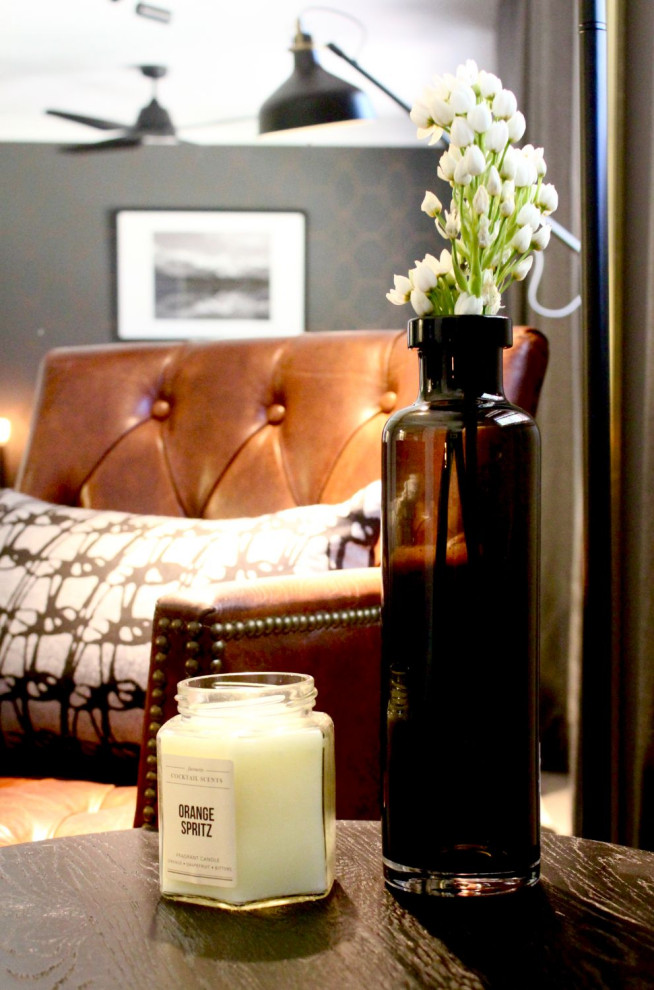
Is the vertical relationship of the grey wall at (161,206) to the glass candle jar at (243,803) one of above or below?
above

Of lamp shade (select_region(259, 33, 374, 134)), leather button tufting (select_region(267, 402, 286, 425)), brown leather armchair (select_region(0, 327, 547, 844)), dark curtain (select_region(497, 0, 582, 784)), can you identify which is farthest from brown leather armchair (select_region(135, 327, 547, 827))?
dark curtain (select_region(497, 0, 582, 784))

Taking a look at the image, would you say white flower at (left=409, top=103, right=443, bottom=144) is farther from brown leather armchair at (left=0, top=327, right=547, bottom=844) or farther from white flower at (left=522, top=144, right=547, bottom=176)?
brown leather armchair at (left=0, top=327, right=547, bottom=844)

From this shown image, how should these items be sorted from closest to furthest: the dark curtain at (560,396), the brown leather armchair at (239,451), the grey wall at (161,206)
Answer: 1. the brown leather armchair at (239,451)
2. the dark curtain at (560,396)
3. the grey wall at (161,206)

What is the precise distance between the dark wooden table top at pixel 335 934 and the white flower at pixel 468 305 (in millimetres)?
346

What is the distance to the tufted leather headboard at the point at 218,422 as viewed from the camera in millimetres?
1494

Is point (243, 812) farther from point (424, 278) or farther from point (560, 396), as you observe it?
point (560, 396)

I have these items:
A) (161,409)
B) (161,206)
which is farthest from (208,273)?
(161,409)

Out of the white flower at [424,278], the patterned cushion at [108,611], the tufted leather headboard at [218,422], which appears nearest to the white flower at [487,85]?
the white flower at [424,278]

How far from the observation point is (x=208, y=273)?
5.71 m

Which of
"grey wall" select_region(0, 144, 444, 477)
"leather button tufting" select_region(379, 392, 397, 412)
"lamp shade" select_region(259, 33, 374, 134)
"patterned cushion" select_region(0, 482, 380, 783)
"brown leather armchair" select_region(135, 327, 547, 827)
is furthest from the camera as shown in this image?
"grey wall" select_region(0, 144, 444, 477)

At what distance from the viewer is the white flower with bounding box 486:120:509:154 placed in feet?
1.90

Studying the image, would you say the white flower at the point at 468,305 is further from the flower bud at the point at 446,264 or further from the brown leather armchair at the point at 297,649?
the brown leather armchair at the point at 297,649

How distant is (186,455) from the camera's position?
1.59 m

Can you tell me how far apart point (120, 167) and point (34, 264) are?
0.74 m
